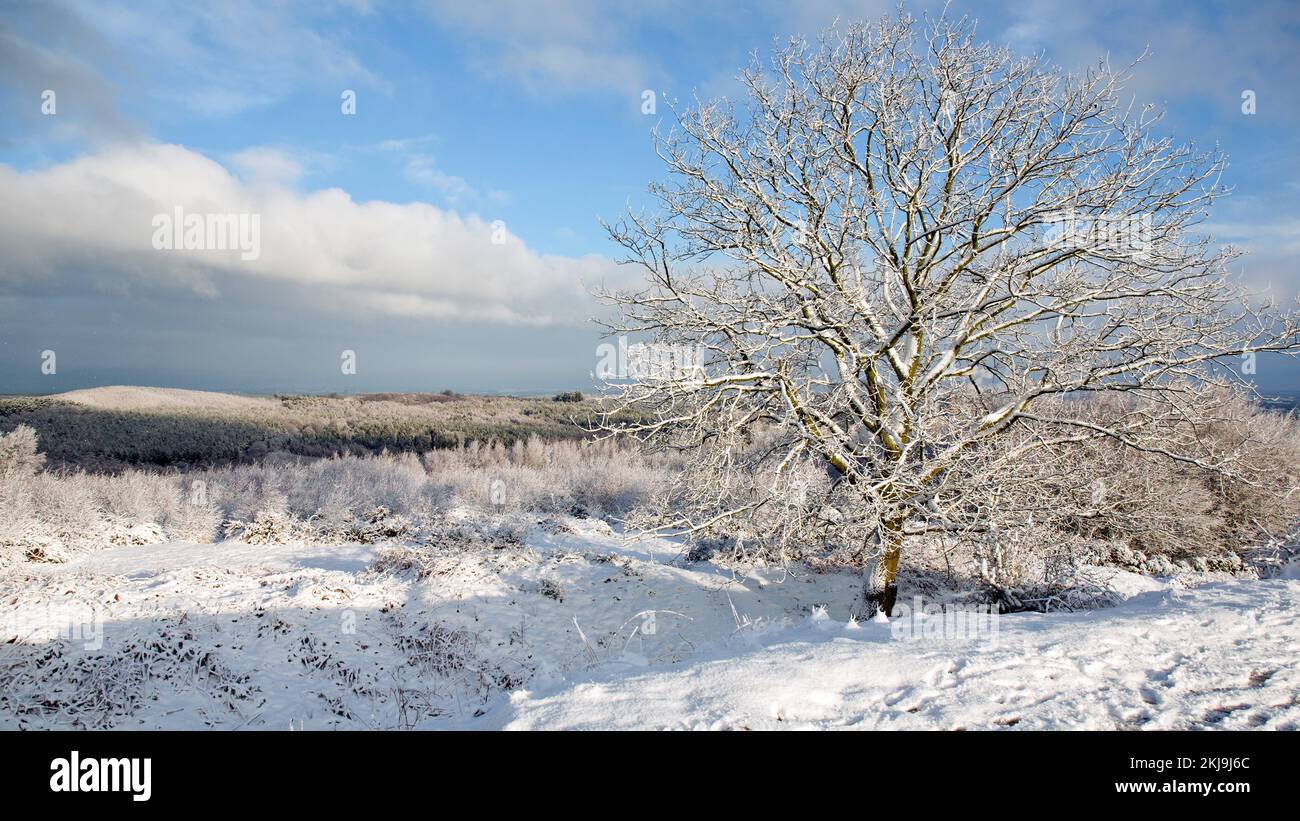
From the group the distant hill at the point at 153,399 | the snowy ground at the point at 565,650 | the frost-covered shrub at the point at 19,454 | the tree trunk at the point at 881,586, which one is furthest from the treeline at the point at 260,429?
the tree trunk at the point at 881,586

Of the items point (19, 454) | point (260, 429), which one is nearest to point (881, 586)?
point (19, 454)

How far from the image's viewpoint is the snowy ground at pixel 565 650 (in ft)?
13.0

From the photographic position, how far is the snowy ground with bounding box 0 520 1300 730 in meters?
3.97

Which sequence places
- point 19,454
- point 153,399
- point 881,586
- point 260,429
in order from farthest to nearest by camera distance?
point 153,399 < point 260,429 < point 19,454 < point 881,586

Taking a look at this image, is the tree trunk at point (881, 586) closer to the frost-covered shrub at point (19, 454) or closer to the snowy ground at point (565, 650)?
the snowy ground at point (565, 650)

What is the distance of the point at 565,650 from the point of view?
9.82 m

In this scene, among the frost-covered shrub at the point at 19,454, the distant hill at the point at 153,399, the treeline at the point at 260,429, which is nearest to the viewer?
the frost-covered shrub at the point at 19,454

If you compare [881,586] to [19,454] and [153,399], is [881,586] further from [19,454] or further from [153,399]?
[153,399]

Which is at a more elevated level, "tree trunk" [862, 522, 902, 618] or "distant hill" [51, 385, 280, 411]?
"distant hill" [51, 385, 280, 411]

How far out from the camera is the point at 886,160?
30.8 feet

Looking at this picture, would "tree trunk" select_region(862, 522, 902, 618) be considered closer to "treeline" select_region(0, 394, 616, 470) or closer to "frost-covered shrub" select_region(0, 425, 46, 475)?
"treeline" select_region(0, 394, 616, 470)

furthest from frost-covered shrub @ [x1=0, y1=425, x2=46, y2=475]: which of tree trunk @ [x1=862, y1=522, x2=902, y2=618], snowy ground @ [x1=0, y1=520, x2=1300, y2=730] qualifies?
tree trunk @ [x1=862, y1=522, x2=902, y2=618]

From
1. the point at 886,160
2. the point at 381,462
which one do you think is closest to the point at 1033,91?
the point at 886,160
